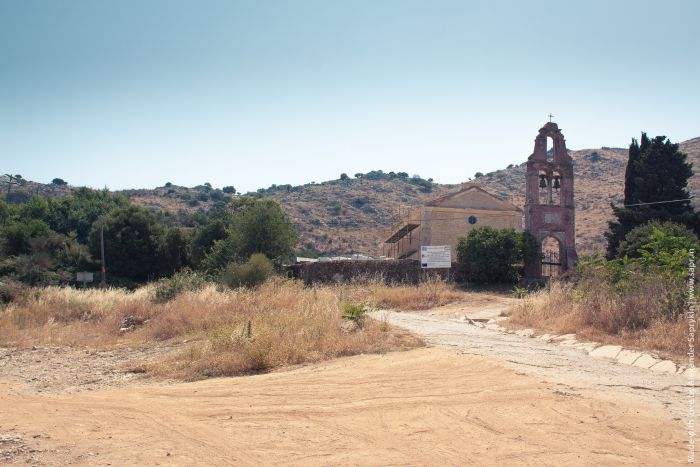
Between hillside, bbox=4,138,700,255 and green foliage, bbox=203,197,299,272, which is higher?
hillside, bbox=4,138,700,255

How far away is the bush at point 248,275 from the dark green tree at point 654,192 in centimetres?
2316

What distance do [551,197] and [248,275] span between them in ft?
62.1

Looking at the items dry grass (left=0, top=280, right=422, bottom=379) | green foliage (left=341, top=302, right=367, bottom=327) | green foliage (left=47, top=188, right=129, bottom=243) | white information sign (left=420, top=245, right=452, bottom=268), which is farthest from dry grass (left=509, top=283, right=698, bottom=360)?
green foliage (left=47, top=188, right=129, bottom=243)

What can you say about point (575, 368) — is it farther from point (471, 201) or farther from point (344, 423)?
point (471, 201)

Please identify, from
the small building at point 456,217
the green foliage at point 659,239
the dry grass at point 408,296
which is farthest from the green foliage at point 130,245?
the green foliage at point 659,239

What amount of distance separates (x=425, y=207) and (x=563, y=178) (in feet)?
28.7

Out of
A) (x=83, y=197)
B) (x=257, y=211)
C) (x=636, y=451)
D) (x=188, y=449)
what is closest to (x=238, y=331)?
(x=188, y=449)

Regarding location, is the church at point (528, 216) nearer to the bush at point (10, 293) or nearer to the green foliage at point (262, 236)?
the green foliage at point (262, 236)

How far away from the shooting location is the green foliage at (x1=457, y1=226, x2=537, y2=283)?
2992 cm

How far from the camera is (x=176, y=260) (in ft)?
151

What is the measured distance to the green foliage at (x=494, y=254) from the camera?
98.2ft

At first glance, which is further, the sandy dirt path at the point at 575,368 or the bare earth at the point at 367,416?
the sandy dirt path at the point at 575,368

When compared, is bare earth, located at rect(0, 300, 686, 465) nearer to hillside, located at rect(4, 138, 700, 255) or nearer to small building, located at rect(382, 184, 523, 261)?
small building, located at rect(382, 184, 523, 261)

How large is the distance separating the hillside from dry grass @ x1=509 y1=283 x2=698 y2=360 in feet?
132
